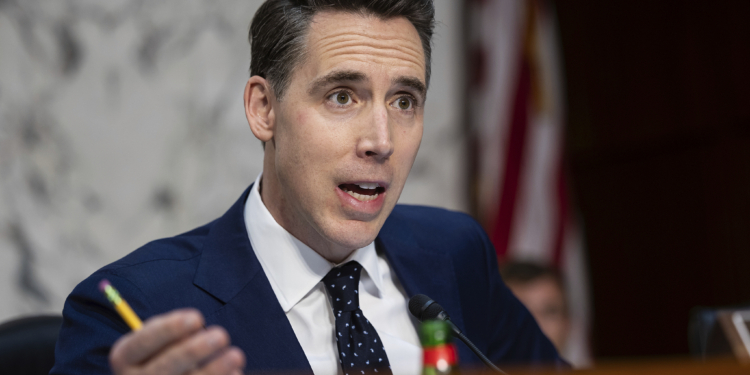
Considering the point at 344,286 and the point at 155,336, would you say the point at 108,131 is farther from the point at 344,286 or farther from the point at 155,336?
the point at 155,336

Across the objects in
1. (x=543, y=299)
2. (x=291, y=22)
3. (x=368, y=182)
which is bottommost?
(x=543, y=299)

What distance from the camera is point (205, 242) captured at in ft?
5.10

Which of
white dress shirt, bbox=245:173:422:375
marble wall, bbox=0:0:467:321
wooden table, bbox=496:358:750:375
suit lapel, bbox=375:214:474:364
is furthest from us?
marble wall, bbox=0:0:467:321

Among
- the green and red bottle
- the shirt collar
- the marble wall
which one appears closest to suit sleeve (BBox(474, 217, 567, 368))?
the shirt collar

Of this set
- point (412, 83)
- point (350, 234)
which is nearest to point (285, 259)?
point (350, 234)

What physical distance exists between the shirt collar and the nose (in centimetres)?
30

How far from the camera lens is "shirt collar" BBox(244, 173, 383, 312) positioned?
59.1 inches

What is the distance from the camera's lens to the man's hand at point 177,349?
765mm

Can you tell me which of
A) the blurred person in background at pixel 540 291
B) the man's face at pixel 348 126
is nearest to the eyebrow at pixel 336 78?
the man's face at pixel 348 126

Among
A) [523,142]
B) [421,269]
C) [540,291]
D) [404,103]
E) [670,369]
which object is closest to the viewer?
[670,369]

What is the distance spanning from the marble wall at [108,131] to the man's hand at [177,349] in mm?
1843

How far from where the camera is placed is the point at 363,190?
1.45m

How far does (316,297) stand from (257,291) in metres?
0.15

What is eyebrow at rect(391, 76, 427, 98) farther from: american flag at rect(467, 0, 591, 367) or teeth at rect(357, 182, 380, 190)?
american flag at rect(467, 0, 591, 367)
